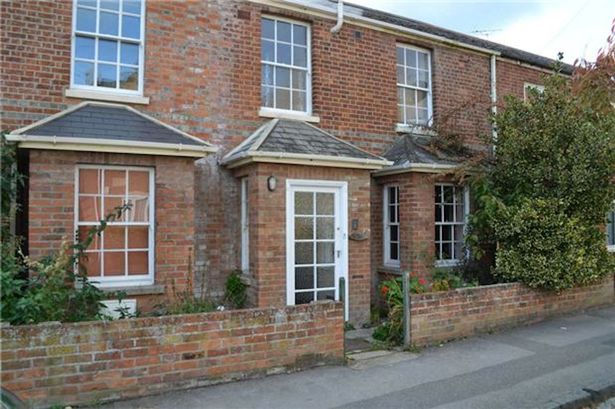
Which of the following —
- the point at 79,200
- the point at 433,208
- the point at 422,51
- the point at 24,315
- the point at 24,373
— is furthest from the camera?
the point at 422,51

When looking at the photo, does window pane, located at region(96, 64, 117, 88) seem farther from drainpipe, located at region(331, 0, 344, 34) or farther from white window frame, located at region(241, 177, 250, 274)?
drainpipe, located at region(331, 0, 344, 34)

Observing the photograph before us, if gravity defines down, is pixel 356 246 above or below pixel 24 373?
→ above

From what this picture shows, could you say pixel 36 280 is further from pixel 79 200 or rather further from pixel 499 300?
pixel 499 300

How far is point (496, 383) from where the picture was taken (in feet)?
18.5

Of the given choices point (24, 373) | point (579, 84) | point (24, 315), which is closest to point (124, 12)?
point (24, 315)

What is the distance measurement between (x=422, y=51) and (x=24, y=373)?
9725 millimetres

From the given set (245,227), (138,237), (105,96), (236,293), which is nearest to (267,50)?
(105,96)

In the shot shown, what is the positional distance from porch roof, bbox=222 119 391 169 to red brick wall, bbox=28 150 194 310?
991 mm

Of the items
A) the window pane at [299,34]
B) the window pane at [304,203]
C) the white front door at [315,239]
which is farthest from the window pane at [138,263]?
the window pane at [299,34]

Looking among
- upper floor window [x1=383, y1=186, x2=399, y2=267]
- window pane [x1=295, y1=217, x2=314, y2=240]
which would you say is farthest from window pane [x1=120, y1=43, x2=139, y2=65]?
upper floor window [x1=383, y1=186, x2=399, y2=267]

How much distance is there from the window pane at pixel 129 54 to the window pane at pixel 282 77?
2547 mm

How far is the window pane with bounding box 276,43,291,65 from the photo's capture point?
369 inches

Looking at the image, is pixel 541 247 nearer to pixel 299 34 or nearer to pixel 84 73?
pixel 299 34

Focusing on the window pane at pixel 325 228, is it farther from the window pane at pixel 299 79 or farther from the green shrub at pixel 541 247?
the green shrub at pixel 541 247
